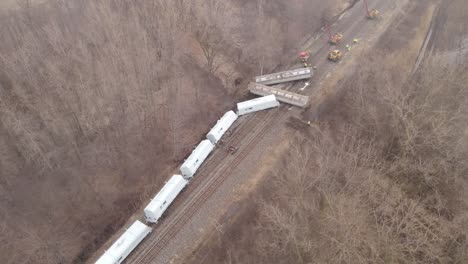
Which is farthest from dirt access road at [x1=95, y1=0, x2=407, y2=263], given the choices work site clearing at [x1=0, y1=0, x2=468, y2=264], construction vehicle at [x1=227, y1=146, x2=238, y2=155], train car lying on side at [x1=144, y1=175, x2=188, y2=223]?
train car lying on side at [x1=144, y1=175, x2=188, y2=223]

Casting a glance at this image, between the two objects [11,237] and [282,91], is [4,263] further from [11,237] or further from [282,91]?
[282,91]

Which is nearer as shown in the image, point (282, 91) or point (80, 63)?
point (80, 63)

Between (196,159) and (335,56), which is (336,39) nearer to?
(335,56)

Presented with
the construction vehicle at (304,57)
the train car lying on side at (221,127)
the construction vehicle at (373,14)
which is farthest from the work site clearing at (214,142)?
the construction vehicle at (373,14)

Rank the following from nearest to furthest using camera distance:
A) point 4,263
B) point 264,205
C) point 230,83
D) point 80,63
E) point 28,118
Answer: point 4,263
point 264,205
point 28,118
point 80,63
point 230,83

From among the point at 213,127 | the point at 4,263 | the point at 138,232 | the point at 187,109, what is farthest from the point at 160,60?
the point at 4,263

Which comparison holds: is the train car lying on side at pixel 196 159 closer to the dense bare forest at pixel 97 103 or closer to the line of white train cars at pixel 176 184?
the line of white train cars at pixel 176 184

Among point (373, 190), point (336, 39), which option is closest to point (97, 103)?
point (373, 190)

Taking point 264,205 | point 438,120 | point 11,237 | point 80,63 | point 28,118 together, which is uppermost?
point 80,63
